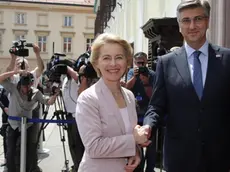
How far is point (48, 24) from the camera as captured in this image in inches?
2172

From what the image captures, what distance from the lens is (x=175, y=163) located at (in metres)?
2.57

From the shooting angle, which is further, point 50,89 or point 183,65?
point 50,89

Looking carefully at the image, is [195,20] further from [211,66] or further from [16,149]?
[16,149]

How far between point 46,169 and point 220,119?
4.51 m

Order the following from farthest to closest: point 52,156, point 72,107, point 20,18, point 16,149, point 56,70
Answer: point 20,18 → point 52,156 → point 72,107 → point 16,149 → point 56,70

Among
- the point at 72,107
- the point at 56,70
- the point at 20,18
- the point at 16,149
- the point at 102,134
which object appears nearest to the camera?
the point at 102,134

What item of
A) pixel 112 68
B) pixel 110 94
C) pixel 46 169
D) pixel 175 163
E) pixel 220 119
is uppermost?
pixel 112 68

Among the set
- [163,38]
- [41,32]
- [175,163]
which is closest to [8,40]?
Answer: [41,32]

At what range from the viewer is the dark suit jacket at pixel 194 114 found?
244cm

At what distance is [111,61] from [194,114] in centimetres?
62

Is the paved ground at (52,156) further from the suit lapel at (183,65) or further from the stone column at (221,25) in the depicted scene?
the suit lapel at (183,65)

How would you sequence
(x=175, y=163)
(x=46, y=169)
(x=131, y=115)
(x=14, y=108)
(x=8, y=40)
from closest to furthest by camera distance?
1. (x=131, y=115)
2. (x=175, y=163)
3. (x=14, y=108)
4. (x=46, y=169)
5. (x=8, y=40)

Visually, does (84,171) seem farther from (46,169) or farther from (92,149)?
(46,169)

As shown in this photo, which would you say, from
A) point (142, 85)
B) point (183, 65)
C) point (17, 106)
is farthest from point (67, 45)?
point (183, 65)
